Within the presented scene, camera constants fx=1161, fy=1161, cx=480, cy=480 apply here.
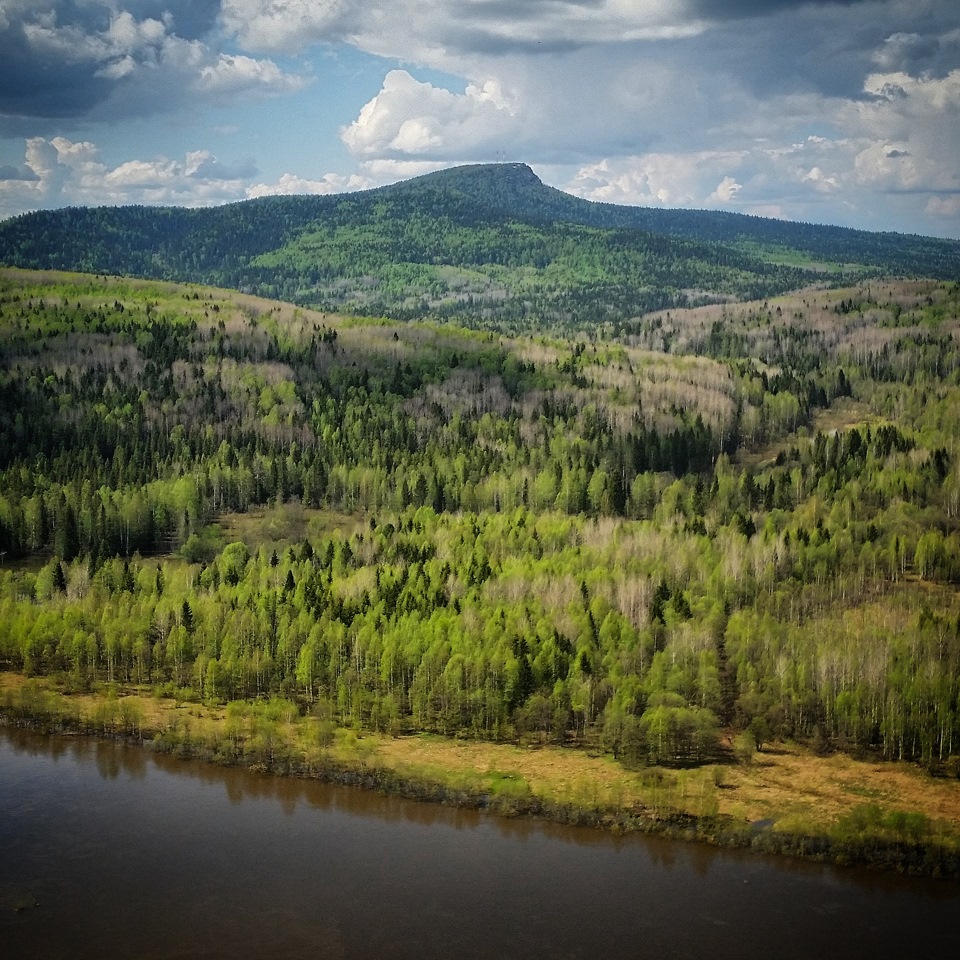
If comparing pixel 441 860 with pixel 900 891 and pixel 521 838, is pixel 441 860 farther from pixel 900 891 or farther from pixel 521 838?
pixel 900 891

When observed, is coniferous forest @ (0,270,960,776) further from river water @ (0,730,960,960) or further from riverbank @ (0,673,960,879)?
river water @ (0,730,960,960)

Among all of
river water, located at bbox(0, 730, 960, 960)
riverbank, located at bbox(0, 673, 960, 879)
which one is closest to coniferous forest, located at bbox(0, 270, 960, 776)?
riverbank, located at bbox(0, 673, 960, 879)

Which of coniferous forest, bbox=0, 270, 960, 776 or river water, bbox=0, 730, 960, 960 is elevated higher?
coniferous forest, bbox=0, 270, 960, 776

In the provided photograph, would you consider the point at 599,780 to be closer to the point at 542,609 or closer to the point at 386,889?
the point at 386,889

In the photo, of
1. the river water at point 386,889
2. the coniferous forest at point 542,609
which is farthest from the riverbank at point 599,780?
the coniferous forest at point 542,609

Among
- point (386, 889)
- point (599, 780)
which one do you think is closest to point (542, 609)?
point (599, 780)
